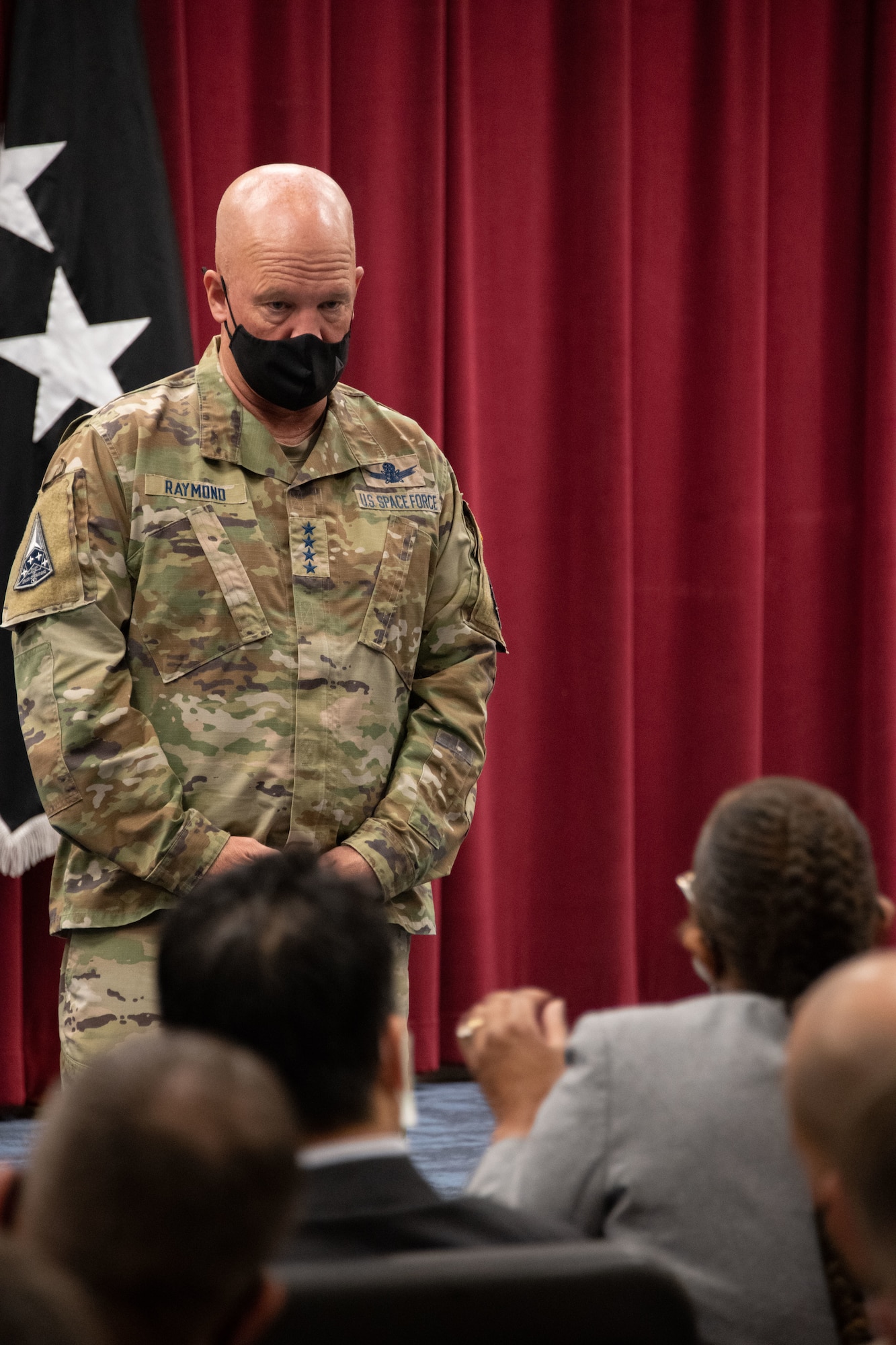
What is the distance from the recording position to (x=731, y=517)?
4.34 m

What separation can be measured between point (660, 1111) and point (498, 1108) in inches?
8.6

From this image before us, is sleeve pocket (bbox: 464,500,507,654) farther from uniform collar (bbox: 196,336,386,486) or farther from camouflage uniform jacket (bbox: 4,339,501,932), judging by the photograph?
uniform collar (bbox: 196,336,386,486)

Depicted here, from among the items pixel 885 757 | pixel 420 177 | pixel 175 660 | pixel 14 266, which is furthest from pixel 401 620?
pixel 885 757

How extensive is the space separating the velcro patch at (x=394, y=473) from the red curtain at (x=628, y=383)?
5.12ft

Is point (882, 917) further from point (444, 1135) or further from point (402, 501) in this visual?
point (444, 1135)

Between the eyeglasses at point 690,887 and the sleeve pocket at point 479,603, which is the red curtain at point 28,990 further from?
the eyeglasses at point 690,887

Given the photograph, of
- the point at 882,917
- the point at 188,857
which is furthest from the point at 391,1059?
the point at 188,857

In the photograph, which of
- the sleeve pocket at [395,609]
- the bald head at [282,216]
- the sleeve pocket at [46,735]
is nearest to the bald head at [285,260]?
the bald head at [282,216]

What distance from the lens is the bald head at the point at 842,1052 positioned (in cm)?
89

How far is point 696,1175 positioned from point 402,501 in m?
1.34

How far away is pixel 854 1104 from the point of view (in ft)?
2.89

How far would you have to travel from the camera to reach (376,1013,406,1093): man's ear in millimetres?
1182

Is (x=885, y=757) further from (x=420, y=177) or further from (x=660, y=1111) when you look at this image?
(x=660, y=1111)

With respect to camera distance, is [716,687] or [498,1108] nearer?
[498,1108]
